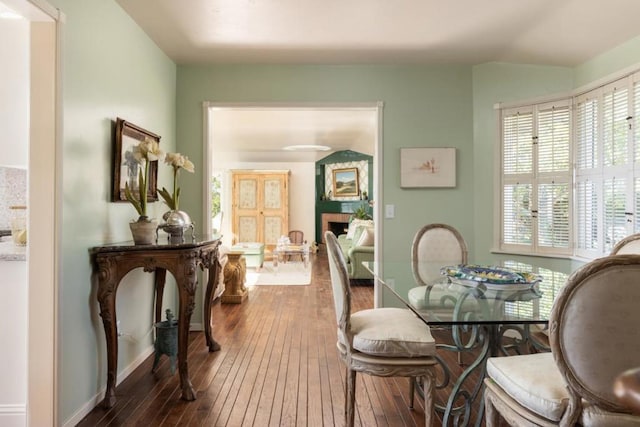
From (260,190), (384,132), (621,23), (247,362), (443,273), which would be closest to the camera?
(443,273)

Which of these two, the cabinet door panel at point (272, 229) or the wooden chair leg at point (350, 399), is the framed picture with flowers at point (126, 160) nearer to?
the wooden chair leg at point (350, 399)

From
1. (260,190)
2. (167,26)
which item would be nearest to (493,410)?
(167,26)

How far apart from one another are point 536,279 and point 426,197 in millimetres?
1695

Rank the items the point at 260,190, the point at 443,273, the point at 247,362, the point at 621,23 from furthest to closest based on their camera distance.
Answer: the point at 260,190 → the point at 247,362 → the point at 621,23 → the point at 443,273

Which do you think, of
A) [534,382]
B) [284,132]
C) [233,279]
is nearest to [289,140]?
[284,132]

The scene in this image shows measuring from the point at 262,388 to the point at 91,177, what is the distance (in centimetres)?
168

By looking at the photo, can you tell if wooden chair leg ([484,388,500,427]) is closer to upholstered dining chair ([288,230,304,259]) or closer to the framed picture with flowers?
the framed picture with flowers

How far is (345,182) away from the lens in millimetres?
9984

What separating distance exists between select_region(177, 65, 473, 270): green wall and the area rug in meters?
2.68

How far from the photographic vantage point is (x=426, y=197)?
3.86 meters

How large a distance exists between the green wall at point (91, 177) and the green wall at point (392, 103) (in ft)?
2.50

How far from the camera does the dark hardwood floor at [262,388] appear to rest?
7.45ft

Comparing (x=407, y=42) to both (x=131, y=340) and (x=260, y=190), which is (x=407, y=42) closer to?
(x=131, y=340)

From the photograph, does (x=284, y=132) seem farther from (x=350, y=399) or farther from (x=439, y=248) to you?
(x=350, y=399)
